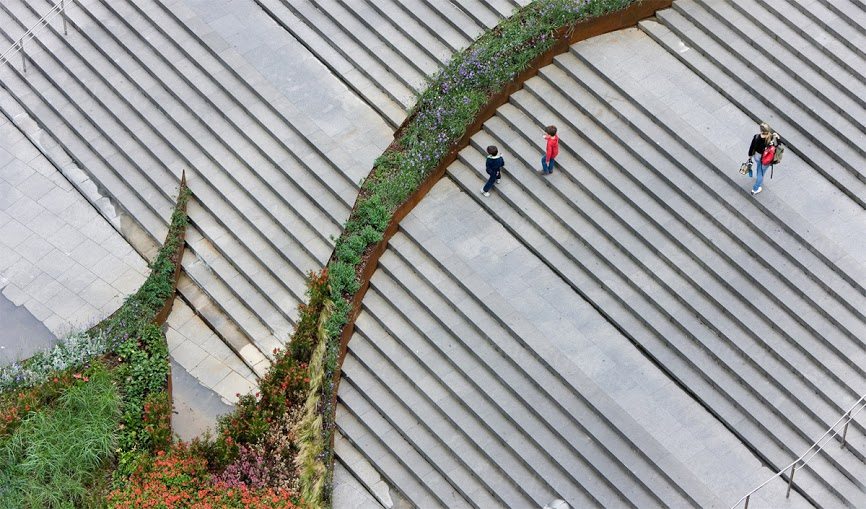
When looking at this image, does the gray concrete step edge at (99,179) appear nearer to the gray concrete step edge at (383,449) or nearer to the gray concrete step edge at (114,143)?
the gray concrete step edge at (114,143)

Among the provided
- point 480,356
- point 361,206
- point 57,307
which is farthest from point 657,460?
point 57,307

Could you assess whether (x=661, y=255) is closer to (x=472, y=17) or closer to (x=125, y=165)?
(x=472, y=17)

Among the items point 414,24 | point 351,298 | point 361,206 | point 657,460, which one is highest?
point 414,24

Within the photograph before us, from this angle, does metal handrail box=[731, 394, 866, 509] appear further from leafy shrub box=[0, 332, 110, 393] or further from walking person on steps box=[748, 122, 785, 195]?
leafy shrub box=[0, 332, 110, 393]

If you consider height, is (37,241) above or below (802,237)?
below

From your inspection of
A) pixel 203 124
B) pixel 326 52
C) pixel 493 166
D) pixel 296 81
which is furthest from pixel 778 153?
pixel 203 124

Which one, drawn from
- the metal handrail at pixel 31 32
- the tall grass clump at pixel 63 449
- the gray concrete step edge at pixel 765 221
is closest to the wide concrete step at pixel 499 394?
the gray concrete step edge at pixel 765 221
